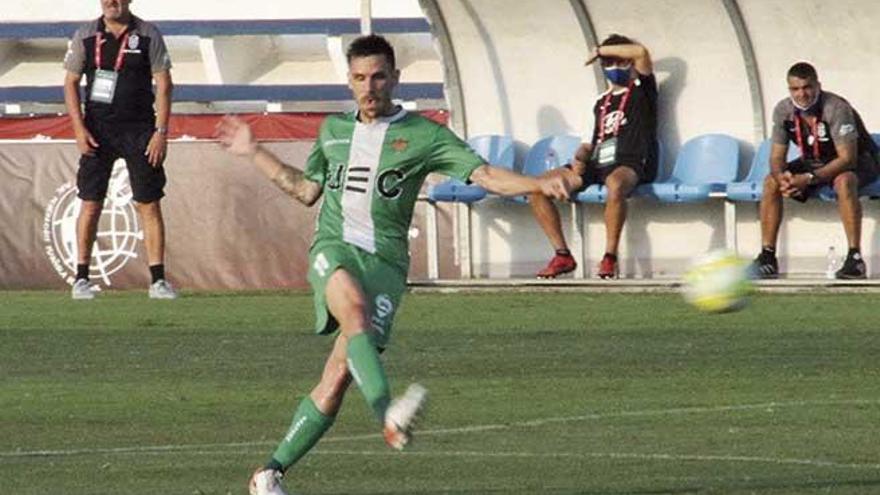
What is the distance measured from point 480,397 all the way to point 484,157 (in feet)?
28.3

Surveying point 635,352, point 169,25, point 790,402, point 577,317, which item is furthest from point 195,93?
point 790,402

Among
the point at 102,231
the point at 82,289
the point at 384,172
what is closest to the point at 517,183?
the point at 384,172

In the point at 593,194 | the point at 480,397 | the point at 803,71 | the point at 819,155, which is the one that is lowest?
the point at 480,397

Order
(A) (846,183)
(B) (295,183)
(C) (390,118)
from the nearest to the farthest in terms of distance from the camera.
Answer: (C) (390,118), (B) (295,183), (A) (846,183)

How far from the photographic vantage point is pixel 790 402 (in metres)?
13.4

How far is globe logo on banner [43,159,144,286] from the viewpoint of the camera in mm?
23094

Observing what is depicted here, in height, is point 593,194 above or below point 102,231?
above

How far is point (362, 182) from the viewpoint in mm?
10609

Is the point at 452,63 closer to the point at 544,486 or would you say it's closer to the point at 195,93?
the point at 544,486

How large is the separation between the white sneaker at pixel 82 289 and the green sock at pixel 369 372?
1099 centimetres

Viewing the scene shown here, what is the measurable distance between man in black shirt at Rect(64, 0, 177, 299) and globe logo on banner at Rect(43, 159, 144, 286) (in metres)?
2.52

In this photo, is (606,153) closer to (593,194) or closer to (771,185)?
(593,194)

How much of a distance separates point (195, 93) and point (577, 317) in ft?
86.1

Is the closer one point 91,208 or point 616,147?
point 91,208
